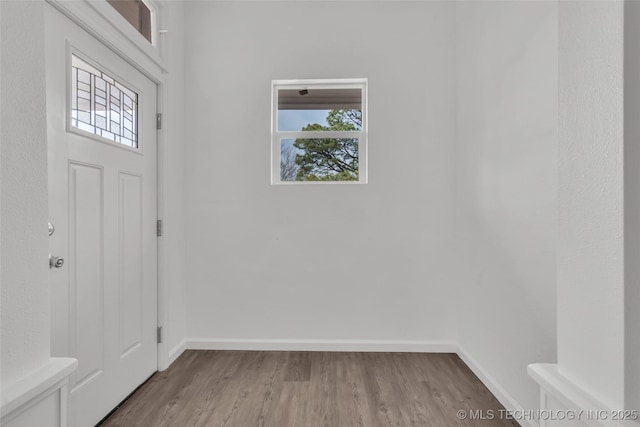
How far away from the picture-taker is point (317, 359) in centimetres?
244

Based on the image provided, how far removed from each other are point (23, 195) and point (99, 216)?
3.12 feet

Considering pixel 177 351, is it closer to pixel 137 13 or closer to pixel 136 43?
pixel 136 43

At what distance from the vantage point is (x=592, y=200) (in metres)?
0.74

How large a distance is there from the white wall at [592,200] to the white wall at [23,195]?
1.32 m

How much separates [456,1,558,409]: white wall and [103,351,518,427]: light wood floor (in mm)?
277

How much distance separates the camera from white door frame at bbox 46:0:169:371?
5.10ft

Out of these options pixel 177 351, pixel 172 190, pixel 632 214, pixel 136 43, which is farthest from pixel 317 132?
pixel 632 214

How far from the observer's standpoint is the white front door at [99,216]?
1.46 metres

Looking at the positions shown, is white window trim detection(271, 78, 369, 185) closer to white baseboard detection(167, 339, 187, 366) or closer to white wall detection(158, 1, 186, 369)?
white wall detection(158, 1, 186, 369)

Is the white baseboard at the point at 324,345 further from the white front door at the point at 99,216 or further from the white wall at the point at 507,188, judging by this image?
the white front door at the point at 99,216

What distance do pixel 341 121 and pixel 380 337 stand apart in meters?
1.73

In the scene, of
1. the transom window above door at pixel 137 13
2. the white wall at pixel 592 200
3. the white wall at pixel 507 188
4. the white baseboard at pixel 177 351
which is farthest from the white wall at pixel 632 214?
the white baseboard at pixel 177 351

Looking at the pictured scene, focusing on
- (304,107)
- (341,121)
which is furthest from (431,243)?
(304,107)

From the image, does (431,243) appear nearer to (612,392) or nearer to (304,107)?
(304,107)
